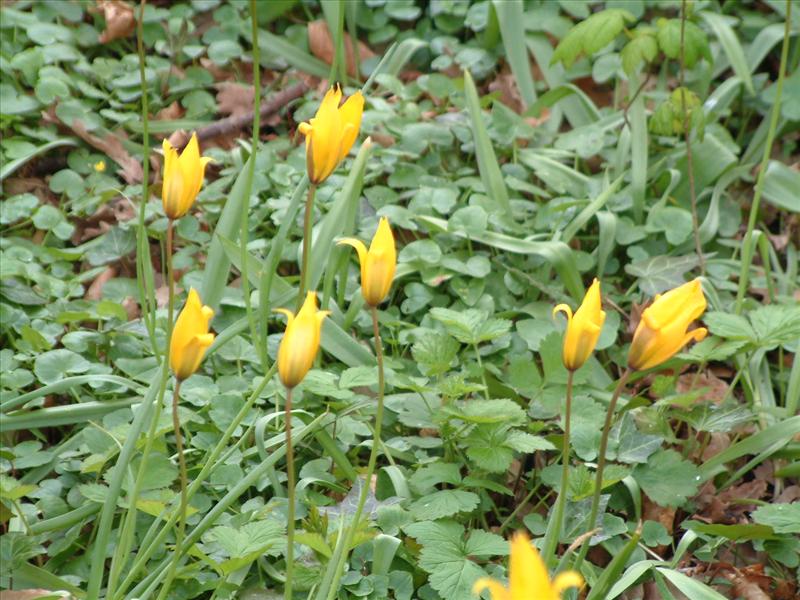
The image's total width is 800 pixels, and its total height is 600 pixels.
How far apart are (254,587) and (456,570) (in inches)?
16.0

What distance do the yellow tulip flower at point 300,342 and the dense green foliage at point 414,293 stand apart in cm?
41

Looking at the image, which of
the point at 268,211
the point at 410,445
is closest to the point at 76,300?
the point at 268,211

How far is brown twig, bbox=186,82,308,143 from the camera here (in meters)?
3.15

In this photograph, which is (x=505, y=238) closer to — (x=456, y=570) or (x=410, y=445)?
(x=410, y=445)

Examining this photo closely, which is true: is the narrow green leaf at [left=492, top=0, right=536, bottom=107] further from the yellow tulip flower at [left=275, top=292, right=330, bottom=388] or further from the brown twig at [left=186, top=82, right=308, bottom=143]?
the yellow tulip flower at [left=275, top=292, right=330, bottom=388]

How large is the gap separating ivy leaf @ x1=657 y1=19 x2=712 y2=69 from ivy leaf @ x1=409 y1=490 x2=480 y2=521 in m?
1.47

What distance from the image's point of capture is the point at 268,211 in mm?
2727

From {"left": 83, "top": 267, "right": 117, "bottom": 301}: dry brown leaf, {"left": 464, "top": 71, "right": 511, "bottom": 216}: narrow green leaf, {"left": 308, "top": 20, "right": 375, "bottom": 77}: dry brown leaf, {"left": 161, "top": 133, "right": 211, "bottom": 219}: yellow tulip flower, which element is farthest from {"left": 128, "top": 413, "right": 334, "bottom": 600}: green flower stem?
{"left": 308, "top": 20, "right": 375, "bottom": 77}: dry brown leaf

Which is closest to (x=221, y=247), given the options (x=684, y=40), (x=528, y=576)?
(x=684, y=40)

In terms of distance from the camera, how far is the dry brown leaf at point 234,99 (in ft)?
10.6

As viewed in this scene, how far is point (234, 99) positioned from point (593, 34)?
121cm

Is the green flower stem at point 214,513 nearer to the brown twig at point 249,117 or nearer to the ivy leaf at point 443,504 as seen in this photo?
the ivy leaf at point 443,504

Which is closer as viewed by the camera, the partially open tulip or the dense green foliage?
the partially open tulip

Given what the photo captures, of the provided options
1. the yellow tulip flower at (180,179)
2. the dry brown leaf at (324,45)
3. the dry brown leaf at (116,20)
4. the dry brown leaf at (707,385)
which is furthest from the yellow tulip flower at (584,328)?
the dry brown leaf at (116,20)
